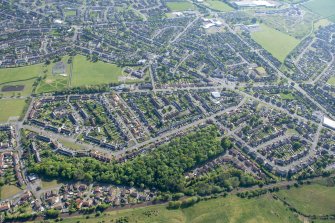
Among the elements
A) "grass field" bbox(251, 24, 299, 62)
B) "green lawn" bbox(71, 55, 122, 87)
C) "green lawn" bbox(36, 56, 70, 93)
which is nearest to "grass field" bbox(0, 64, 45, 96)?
"green lawn" bbox(36, 56, 70, 93)

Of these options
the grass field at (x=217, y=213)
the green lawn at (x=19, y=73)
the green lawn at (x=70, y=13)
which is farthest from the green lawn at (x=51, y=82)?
the grass field at (x=217, y=213)

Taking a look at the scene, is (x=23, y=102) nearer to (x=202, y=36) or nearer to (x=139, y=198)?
(x=139, y=198)

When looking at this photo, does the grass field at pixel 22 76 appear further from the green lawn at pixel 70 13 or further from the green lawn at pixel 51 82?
the green lawn at pixel 70 13

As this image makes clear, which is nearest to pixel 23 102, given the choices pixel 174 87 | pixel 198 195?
pixel 174 87

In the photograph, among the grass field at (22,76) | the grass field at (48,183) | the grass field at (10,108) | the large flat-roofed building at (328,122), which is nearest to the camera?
the grass field at (48,183)

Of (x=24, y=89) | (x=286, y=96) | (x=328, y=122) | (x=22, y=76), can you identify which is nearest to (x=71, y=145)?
(x=24, y=89)

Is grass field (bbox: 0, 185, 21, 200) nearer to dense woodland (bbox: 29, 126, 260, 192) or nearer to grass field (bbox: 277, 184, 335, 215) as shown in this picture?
dense woodland (bbox: 29, 126, 260, 192)

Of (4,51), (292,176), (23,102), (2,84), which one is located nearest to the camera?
(292,176)
